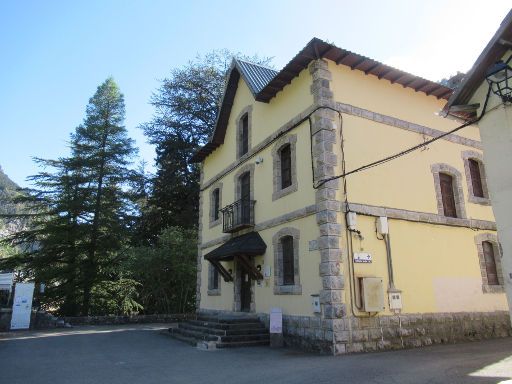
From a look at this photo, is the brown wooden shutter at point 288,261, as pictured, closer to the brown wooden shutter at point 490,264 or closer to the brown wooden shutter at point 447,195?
the brown wooden shutter at point 447,195

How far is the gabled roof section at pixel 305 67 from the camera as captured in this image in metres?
11.3

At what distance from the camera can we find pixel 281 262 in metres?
12.1

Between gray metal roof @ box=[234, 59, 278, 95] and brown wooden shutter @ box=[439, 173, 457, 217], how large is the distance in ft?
22.1

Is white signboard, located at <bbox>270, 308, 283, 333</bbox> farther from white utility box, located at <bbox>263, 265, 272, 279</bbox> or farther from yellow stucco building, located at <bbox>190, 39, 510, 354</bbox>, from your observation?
white utility box, located at <bbox>263, 265, 272, 279</bbox>

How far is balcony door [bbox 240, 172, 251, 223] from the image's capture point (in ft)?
46.5

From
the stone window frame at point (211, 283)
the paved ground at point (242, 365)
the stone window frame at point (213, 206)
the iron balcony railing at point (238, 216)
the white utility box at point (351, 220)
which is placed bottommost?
the paved ground at point (242, 365)

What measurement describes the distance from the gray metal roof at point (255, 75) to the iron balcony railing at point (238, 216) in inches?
154

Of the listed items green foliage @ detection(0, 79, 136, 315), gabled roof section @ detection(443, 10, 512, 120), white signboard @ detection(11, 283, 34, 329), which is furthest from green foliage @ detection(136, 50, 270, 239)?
gabled roof section @ detection(443, 10, 512, 120)

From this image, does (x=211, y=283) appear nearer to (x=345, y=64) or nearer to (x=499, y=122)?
(x=345, y=64)

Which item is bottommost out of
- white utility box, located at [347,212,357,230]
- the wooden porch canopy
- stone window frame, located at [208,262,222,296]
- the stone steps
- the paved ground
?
the paved ground

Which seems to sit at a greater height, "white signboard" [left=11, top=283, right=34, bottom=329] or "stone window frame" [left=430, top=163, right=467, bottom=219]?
"stone window frame" [left=430, top=163, right=467, bottom=219]

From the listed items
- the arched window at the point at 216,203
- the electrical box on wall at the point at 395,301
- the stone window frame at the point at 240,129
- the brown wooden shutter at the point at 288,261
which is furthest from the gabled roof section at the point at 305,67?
the electrical box on wall at the point at 395,301

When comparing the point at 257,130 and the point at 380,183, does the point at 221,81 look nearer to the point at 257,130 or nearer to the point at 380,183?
the point at 257,130

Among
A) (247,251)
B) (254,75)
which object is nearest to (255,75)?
(254,75)
